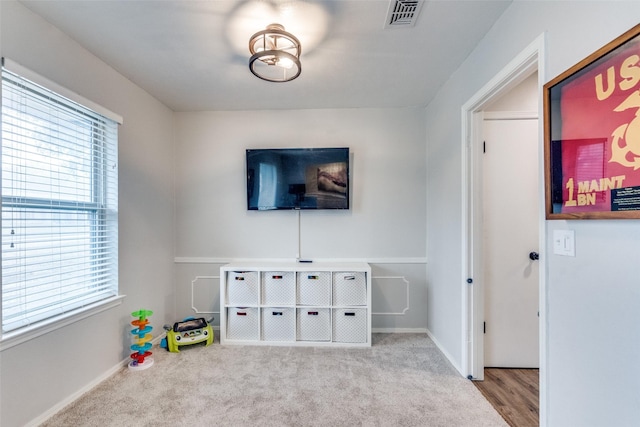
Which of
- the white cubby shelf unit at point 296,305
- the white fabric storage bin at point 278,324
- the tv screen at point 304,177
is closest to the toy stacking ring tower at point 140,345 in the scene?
the white cubby shelf unit at point 296,305

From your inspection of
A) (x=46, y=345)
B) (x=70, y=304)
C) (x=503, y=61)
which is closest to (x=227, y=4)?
(x=503, y=61)

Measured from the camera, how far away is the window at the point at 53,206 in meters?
1.64

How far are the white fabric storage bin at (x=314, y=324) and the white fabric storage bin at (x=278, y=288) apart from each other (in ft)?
0.60

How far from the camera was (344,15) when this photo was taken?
172cm

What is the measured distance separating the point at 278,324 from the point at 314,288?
1.75 feet

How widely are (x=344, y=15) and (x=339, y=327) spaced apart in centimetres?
267

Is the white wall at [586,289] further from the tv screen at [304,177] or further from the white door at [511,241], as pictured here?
the tv screen at [304,177]

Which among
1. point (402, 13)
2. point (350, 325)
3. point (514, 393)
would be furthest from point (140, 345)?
point (402, 13)

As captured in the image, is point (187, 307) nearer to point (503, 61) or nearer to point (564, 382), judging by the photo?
point (564, 382)

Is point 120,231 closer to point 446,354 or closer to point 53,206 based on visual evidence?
point 53,206

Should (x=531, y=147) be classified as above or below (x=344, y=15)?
below

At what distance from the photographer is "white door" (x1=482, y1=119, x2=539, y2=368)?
7.62 feet

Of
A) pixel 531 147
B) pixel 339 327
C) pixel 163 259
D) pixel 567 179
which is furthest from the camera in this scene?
pixel 163 259

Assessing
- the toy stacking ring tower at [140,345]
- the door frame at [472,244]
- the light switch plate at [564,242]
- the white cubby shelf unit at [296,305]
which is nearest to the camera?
A: the light switch plate at [564,242]
